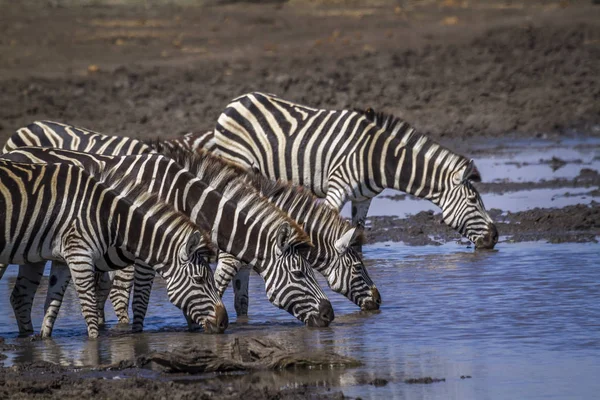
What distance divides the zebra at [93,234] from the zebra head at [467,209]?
13.6ft

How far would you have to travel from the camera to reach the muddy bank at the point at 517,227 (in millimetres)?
12906

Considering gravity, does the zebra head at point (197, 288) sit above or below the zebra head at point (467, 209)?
below

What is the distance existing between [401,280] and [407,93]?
1208cm

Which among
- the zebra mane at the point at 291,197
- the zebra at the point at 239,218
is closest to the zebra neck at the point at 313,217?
the zebra mane at the point at 291,197

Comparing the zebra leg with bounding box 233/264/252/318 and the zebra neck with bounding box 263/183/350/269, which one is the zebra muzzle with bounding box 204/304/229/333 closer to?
the zebra neck with bounding box 263/183/350/269

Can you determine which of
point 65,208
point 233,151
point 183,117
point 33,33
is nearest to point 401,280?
point 233,151

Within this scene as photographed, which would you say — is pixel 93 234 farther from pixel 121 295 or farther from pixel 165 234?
pixel 121 295

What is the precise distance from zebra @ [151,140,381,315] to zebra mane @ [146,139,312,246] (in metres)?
0.02

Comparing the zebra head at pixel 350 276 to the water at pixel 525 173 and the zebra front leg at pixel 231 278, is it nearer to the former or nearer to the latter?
the zebra front leg at pixel 231 278

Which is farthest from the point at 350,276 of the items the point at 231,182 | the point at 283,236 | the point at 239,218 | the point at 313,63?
the point at 313,63

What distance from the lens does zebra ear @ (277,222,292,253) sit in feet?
28.2

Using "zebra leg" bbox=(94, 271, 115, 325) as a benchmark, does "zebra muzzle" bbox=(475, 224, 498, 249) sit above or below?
above

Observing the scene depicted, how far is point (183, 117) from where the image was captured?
21109 millimetres

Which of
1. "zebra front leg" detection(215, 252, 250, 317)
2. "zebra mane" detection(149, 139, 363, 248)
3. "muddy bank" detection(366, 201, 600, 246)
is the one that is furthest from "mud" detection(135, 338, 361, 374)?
"muddy bank" detection(366, 201, 600, 246)
